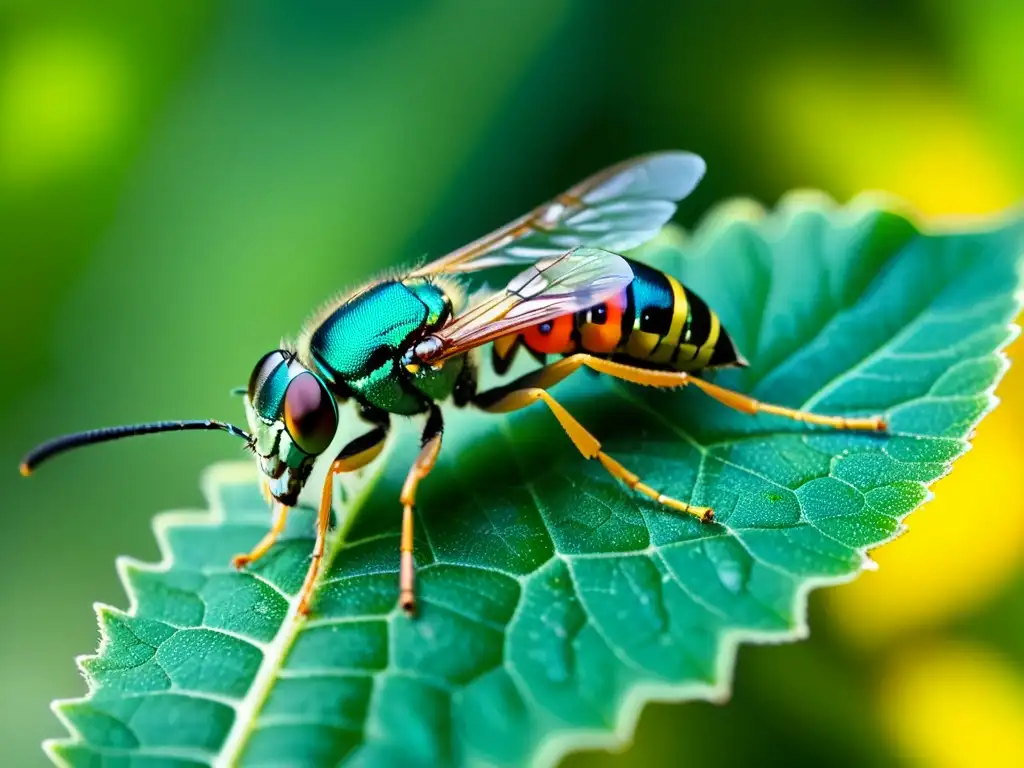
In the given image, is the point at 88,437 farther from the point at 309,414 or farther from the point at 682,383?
the point at 682,383

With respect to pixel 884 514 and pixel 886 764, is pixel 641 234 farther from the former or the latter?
pixel 886 764

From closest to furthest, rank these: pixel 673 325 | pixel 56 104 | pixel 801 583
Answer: pixel 801 583
pixel 673 325
pixel 56 104

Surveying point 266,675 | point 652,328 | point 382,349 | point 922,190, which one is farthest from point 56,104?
point 922,190

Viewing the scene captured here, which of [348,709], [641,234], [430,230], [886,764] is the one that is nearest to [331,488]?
[348,709]

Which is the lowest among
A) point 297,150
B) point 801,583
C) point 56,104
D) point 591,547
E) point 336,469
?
point 801,583

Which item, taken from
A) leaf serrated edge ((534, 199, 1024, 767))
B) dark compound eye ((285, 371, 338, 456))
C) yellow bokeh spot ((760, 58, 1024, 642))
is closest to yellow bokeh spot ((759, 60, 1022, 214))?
yellow bokeh spot ((760, 58, 1024, 642))

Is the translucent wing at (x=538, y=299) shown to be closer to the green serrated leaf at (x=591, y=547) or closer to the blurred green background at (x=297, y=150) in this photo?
the green serrated leaf at (x=591, y=547)
